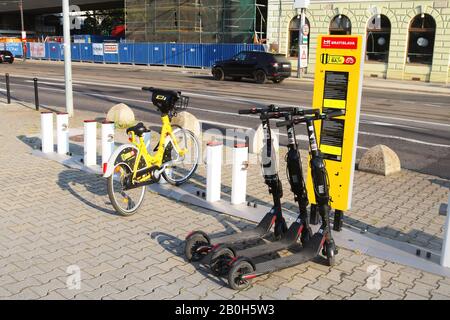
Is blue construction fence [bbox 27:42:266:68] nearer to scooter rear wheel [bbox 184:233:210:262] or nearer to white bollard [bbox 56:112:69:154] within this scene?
A: white bollard [bbox 56:112:69:154]

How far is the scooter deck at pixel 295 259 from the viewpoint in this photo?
169 inches

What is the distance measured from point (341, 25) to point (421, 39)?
5.32m

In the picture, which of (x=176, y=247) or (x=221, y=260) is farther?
(x=176, y=247)

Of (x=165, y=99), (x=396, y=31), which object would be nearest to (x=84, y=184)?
(x=165, y=99)

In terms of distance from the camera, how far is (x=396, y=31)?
30891mm

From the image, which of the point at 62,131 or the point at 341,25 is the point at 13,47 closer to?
the point at 341,25

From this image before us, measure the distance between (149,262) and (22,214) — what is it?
2.12 metres

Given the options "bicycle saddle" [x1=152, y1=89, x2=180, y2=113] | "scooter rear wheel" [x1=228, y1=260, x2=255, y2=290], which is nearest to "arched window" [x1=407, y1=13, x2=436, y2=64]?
"bicycle saddle" [x1=152, y1=89, x2=180, y2=113]

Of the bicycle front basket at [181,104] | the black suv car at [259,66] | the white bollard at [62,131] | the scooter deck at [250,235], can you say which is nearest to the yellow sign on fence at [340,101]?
the scooter deck at [250,235]

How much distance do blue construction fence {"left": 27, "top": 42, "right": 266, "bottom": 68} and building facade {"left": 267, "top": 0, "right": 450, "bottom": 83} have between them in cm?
535

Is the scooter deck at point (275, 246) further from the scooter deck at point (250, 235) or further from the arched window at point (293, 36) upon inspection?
the arched window at point (293, 36)
